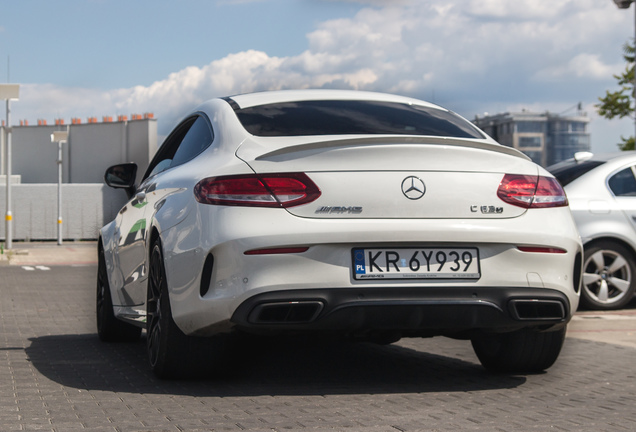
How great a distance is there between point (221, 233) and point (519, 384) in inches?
76.4

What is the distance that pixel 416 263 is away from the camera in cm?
504

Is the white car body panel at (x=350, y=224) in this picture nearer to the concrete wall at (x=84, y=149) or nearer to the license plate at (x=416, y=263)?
the license plate at (x=416, y=263)

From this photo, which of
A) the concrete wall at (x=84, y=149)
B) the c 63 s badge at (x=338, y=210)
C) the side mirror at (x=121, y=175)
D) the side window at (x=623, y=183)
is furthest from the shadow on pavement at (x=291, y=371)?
the concrete wall at (x=84, y=149)

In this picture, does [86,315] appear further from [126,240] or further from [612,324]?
[612,324]

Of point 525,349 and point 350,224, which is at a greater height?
point 350,224

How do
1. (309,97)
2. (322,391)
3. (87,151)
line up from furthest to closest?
(87,151) < (309,97) < (322,391)

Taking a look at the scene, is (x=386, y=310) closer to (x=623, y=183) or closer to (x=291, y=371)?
(x=291, y=371)

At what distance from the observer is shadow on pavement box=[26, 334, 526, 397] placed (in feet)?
18.1

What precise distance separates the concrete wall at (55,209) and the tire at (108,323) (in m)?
31.5

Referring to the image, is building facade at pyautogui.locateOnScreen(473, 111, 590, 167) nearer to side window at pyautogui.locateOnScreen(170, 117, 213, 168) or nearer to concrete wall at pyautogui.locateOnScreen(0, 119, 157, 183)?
concrete wall at pyautogui.locateOnScreen(0, 119, 157, 183)

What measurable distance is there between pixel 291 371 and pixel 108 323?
2.18 metres

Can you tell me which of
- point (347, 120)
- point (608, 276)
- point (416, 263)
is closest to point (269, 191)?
point (416, 263)

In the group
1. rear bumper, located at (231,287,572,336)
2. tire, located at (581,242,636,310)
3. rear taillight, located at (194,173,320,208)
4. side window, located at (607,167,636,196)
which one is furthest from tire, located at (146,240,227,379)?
side window, located at (607,167,636,196)

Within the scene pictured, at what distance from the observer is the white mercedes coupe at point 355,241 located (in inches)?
195
